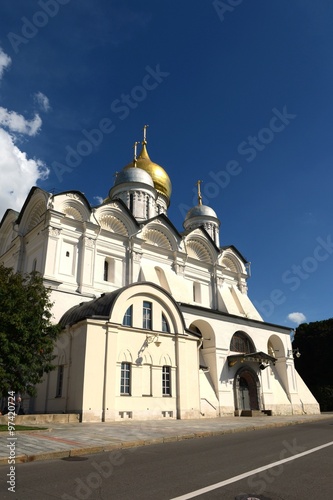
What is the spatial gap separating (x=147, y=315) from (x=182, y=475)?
14.7m

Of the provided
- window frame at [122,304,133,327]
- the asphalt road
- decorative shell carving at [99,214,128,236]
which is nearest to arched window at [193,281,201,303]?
decorative shell carving at [99,214,128,236]

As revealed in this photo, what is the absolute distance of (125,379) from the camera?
19031 mm

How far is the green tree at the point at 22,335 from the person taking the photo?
14703mm

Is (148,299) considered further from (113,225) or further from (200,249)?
(200,249)

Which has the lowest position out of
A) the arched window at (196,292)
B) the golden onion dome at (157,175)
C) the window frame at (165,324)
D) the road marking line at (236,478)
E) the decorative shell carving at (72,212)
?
the road marking line at (236,478)

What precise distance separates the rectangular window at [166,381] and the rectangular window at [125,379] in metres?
2.16

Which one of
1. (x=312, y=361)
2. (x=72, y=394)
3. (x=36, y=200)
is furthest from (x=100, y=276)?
(x=312, y=361)

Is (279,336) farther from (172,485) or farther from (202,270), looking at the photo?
(172,485)

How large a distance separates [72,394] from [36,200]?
593 inches

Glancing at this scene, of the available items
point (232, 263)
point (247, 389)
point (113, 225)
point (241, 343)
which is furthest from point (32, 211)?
point (247, 389)

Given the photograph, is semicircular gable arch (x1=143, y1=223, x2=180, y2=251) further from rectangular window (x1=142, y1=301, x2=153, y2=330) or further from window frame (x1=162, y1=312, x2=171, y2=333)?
rectangular window (x1=142, y1=301, x2=153, y2=330)

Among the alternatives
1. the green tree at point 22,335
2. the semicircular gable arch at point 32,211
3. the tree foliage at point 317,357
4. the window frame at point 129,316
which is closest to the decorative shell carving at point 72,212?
the semicircular gable arch at point 32,211

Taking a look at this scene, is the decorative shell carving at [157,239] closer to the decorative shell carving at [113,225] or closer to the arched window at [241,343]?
the decorative shell carving at [113,225]

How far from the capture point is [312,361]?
4516 cm
